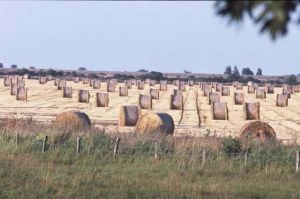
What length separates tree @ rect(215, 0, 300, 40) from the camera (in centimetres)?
159

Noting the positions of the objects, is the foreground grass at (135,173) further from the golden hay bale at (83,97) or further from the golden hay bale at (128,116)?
the golden hay bale at (83,97)

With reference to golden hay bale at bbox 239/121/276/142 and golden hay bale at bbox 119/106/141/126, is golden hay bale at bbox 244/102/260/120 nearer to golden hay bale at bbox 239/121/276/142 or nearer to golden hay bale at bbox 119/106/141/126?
golden hay bale at bbox 119/106/141/126

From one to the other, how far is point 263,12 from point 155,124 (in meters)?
22.9

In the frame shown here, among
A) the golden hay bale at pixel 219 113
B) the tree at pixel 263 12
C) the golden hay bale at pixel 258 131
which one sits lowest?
the golden hay bale at pixel 219 113

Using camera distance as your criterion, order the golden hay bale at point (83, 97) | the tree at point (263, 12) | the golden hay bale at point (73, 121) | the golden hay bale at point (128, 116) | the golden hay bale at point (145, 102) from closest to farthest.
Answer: the tree at point (263, 12) < the golden hay bale at point (73, 121) < the golden hay bale at point (128, 116) < the golden hay bale at point (145, 102) < the golden hay bale at point (83, 97)

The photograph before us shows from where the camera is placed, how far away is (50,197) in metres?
11.6

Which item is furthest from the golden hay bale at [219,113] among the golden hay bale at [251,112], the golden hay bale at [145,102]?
the golden hay bale at [145,102]

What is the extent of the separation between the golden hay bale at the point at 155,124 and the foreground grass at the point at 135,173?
5.91 m

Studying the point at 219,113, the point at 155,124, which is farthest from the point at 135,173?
the point at 219,113

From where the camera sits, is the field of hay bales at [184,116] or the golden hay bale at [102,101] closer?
the field of hay bales at [184,116]

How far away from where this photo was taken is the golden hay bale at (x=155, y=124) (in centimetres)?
2408

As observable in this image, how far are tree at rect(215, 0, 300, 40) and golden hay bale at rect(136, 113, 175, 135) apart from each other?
22.1 m

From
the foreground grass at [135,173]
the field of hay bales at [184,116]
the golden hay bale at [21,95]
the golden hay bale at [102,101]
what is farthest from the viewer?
the golden hay bale at [21,95]

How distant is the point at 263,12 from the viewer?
62.4 inches
